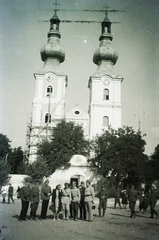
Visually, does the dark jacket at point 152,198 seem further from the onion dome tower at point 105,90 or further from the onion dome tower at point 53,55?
the onion dome tower at point 53,55

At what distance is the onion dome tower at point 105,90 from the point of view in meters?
48.6

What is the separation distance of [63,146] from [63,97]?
13.1 m

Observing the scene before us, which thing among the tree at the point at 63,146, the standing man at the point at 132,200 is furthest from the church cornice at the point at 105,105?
the standing man at the point at 132,200

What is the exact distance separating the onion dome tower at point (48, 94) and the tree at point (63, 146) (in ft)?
25.0

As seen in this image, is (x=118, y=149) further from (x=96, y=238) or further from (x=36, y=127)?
(x=96, y=238)

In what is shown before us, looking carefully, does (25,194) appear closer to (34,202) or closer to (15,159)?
(34,202)

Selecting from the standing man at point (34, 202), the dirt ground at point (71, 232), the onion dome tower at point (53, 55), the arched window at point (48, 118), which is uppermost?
the onion dome tower at point (53, 55)

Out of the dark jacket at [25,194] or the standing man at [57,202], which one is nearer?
the dark jacket at [25,194]

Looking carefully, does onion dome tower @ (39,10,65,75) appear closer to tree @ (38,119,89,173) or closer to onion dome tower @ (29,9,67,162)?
onion dome tower @ (29,9,67,162)

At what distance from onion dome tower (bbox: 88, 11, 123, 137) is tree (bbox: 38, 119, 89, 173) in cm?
880

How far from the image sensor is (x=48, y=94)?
49125 mm

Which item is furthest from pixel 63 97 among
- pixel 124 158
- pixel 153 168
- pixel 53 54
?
pixel 124 158

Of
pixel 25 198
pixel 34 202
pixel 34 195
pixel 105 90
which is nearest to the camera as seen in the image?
pixel 25 198

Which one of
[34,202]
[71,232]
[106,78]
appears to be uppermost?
[106,78]
